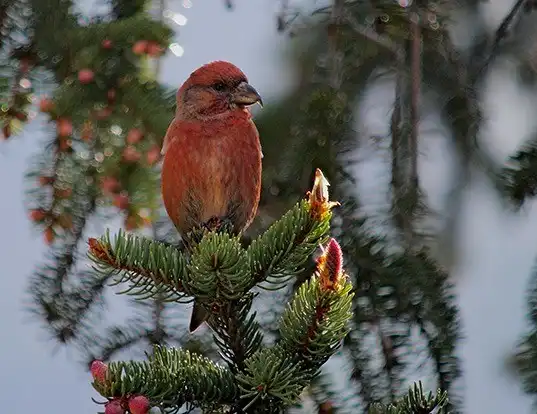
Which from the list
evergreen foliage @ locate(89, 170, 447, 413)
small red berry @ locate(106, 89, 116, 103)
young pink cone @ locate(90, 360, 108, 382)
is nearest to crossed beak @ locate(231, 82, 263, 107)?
small red berry @ locate(106, 89, 116, 103)

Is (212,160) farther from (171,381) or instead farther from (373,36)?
(171,381)

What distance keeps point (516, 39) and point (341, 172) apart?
4.59ft

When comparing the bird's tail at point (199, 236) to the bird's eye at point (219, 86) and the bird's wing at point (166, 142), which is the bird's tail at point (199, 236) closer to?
the bird's wing at point (166, 142)

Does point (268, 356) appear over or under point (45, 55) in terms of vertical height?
under

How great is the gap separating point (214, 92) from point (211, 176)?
25 centimetres

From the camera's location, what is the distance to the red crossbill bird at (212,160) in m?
2.59

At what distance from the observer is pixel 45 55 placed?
2689 mm

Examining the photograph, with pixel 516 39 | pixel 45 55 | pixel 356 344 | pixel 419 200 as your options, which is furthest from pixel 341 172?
pixel 516 39

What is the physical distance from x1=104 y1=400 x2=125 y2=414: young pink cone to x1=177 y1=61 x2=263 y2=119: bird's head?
1.29m

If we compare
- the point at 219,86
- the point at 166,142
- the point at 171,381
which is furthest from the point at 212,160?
the point at 171,381

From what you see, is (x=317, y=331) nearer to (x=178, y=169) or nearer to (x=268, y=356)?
(x=268, y=356)

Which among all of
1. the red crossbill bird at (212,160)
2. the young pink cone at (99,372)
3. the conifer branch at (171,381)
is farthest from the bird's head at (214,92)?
the young pink cone at (99,372)

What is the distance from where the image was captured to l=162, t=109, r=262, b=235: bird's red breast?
259cm

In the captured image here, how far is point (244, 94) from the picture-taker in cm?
271
